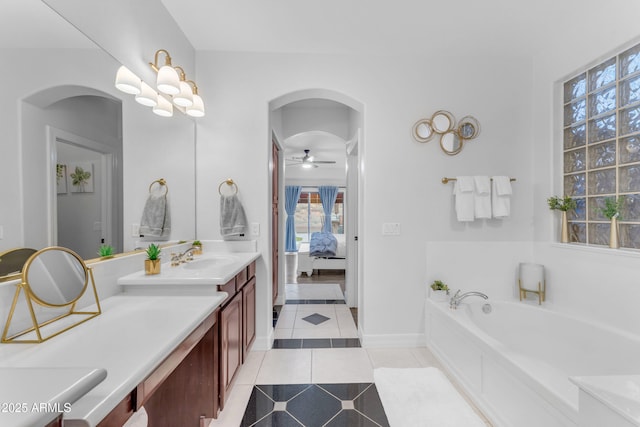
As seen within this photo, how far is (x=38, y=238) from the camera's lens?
110 cm

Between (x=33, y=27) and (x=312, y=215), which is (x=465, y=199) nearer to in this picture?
(x=33, y=27)

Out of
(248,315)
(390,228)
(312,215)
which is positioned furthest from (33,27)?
(312,215)

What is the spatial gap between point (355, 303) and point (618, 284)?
244 cm

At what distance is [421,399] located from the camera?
6.12 ft

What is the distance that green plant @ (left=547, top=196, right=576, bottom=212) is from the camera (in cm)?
231

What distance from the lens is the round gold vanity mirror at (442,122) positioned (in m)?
2.60

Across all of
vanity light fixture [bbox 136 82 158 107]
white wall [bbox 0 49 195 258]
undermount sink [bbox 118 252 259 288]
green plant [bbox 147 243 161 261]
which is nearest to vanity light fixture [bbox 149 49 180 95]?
vanity light fixture [bbox 136 82 158 107]

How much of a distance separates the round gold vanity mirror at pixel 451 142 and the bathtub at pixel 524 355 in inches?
54.0

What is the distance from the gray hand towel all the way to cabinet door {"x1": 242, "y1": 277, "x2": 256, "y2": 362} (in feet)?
1.47

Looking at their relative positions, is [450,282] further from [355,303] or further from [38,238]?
[38,238]

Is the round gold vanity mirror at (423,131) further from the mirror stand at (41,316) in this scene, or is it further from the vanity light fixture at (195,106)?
the mirror stand at (41,316)

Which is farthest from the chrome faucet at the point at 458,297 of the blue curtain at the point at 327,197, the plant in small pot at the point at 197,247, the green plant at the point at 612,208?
the blue curtain at the point at 327,197

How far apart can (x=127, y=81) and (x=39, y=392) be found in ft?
5.43

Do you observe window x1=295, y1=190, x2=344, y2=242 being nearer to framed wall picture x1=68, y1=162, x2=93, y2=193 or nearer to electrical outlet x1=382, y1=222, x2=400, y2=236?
electrical outlet x1=382, y1=222, x2=400, y2=236
